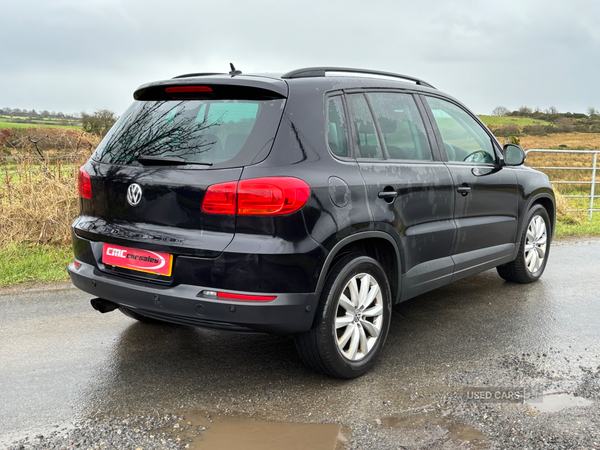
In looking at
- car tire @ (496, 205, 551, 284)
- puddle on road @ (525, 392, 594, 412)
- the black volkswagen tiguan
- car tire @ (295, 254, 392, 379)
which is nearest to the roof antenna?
the black volkswagen tiguan

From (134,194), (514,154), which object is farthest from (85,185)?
(514,154)

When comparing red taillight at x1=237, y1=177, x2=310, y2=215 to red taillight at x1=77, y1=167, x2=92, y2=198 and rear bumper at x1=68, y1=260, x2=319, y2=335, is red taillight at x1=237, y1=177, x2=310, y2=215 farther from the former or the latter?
red taillight at x1=77, y1=167, x2=92, y2=198

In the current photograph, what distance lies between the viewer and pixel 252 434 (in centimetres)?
298

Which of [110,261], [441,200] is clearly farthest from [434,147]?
[110,261]

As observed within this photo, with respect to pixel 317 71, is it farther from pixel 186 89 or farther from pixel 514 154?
pixel 514 154

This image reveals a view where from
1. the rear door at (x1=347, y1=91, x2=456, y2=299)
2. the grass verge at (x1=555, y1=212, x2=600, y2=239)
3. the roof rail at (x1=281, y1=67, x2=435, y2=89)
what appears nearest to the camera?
the roof rail at (x1=281, y1=67, x2=435, y2=89)

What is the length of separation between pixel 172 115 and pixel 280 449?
2.03 m

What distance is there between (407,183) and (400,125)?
0.49 m

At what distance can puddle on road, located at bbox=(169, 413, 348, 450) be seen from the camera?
287cm

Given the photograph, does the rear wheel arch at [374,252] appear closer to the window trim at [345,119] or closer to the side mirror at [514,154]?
the window trim at [345,119]

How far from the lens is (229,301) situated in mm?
3092

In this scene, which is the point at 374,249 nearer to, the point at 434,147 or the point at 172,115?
the point at 434,147

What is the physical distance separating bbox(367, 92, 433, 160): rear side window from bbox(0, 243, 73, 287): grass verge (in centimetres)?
412

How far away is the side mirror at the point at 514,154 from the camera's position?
5.31 meters
